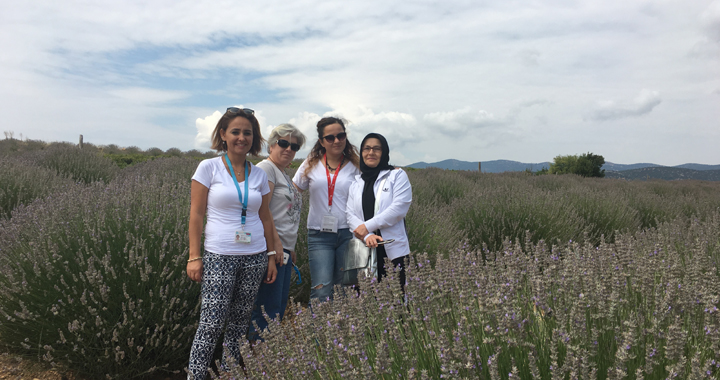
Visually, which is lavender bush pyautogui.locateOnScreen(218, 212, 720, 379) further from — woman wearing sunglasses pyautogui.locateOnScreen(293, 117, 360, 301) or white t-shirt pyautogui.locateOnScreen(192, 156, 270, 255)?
woman wearing sunglasses pyautogui.locateOnScreen(293, 117, 360, 301)

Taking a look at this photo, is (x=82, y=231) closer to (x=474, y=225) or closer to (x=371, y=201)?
(x=371, y=201)

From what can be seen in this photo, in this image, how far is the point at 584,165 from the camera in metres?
28.5

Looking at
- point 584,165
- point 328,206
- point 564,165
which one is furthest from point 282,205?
point 564,165

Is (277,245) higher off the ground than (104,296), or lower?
higher

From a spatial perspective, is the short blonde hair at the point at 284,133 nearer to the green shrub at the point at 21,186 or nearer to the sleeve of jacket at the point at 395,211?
the sleeve of jacket at the point at 395,211

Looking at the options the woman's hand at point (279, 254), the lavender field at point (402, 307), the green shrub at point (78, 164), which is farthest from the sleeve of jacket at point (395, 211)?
the green shrub at point (78, 164)

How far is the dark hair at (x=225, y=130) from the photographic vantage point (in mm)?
2947

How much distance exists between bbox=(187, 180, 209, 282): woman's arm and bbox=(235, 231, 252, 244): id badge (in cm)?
23

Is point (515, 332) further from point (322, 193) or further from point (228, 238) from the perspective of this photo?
point (322, 193)

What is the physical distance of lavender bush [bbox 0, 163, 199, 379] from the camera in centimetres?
304

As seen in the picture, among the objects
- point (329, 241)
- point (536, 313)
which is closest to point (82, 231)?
point (329, 241)

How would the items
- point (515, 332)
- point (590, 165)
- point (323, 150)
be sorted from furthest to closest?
point (590, 165) < point (323, 150) < point (515, 332)

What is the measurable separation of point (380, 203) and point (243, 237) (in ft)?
3.53

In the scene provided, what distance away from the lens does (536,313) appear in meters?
1.94
